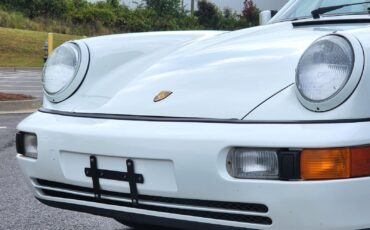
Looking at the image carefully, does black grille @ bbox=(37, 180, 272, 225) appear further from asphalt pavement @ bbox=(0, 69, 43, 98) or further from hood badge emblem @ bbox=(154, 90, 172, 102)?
asphalt pavement @ bbox=(0, 69, 43, 98)

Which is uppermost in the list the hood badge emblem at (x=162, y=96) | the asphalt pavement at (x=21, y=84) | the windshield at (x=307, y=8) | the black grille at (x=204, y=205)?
the windshield at (x=307, y=8)

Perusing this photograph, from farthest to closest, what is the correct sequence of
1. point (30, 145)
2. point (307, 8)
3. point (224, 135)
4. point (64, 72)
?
1. point (307, 8)
2. point (64, 72)
3. point (30, 145)
4. point (224, 135)

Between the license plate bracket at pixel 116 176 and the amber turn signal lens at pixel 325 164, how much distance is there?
638mm

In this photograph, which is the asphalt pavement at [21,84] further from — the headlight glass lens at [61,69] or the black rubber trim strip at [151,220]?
the black rubber trim strip at [151,220]

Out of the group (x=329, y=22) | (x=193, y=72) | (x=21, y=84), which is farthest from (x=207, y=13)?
(x=193, y=72)

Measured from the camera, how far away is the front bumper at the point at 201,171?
1.98m

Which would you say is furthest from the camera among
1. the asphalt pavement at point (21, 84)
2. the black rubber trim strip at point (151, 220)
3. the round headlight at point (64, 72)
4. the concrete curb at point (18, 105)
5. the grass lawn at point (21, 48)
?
the grass lawn at point (21, 48)

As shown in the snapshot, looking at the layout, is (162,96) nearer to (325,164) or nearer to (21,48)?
(325,164)

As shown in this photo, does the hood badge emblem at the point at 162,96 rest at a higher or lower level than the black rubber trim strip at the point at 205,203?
higher

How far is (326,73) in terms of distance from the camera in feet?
6.82

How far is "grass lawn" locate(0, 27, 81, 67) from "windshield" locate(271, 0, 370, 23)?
76.3 feet

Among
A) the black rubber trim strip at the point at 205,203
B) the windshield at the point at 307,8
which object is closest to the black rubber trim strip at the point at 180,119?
the black rubber trim strip at the point at 205,203

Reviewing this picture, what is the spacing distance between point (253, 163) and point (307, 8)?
1553mm

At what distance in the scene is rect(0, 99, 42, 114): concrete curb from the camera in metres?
10.7
